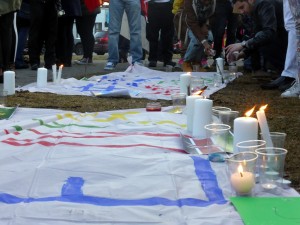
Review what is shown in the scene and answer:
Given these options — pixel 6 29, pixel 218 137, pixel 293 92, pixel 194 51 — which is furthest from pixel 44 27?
pixel 218 137

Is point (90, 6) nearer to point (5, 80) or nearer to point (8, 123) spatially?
point (5, 80)

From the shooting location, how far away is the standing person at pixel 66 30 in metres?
7.51

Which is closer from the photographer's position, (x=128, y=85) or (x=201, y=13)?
(x=128, y=85)

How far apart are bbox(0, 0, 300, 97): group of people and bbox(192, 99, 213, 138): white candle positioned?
4.66ft

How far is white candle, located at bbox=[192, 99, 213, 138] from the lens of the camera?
99.8 inches

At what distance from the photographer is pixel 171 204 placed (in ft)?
5.49

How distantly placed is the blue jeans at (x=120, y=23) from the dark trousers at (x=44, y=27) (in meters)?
0.67

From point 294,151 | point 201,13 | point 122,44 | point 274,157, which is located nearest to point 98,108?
point 294,151

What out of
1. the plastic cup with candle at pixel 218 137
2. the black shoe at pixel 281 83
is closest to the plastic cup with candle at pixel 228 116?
the plastic cup with candle at pixel 218 137

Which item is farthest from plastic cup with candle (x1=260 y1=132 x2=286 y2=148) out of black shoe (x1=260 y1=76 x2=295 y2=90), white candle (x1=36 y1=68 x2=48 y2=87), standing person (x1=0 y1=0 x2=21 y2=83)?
standing person (x1=0 y1=0 x2=21 y2=83)

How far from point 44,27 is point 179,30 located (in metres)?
1.68

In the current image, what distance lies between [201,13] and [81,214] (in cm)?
501

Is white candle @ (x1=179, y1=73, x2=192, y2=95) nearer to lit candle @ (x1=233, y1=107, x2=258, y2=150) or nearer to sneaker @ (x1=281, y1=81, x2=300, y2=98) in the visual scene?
sneaker @ (x1=281, y1=81, x2=300, y2=98)

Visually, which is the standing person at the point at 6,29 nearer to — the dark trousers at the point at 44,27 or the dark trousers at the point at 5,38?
the dark trousers at the point at 5,38
